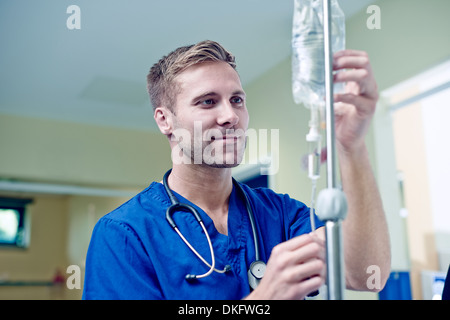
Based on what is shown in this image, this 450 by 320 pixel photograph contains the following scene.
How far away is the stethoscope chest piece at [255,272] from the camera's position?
87 centimetres

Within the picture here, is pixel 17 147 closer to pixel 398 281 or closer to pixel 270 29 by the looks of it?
pixel 270 29

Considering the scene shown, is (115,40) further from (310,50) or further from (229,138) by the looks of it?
(310,50)

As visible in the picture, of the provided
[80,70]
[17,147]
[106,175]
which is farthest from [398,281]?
[17,147]

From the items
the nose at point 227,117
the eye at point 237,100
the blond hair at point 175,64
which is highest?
the blond hair at point 175,64

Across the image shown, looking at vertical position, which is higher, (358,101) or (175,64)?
(175,64)

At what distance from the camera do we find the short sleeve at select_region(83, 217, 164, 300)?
31.2 inches

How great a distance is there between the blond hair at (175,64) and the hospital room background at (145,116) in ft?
3.21

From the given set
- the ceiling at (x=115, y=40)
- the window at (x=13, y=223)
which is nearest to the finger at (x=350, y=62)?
the ceiling at (x=115, y=40)

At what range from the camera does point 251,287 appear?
874 millimetres

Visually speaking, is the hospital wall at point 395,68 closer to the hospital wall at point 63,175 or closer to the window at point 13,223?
the hospital wall at point 63,175

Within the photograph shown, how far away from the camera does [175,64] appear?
1.05 meters

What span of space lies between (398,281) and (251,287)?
4.66 feet

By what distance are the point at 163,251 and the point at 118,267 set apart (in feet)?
0.32

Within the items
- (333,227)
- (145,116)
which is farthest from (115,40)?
(333,227)
